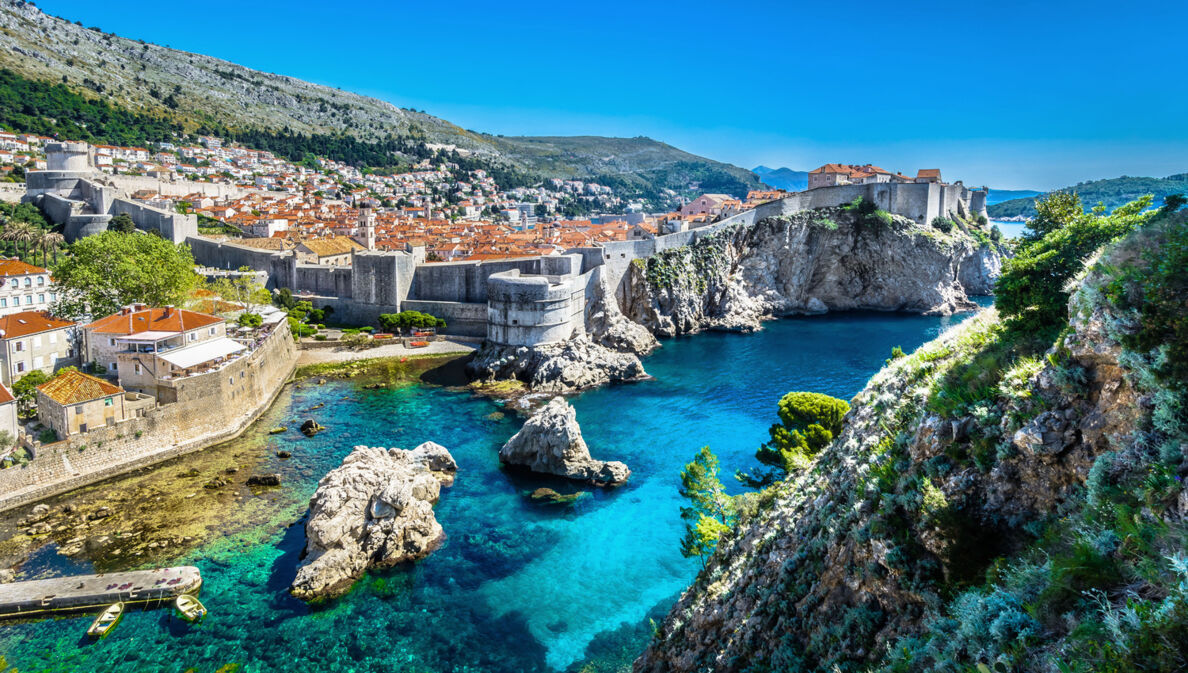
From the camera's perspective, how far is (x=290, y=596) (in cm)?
1277

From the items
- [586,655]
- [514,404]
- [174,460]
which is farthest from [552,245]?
[586,655]

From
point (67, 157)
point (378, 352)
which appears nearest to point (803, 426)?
point (378, 352)

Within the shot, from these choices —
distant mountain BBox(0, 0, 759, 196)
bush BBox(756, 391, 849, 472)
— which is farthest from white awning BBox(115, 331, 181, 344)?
distant mountain BBox(0, 0, 759, 196)

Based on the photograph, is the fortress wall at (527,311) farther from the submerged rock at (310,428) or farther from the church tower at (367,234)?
the church tower at (367,234)

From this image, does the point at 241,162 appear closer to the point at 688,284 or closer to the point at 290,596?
the point at 688,284

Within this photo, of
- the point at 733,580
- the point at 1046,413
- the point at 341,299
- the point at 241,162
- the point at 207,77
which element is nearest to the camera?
the point at 1046,413

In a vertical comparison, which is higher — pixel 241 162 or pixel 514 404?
pixel 241 162

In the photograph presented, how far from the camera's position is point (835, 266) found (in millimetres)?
46562

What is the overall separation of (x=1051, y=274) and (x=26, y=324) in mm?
25619

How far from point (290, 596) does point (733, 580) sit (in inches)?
371

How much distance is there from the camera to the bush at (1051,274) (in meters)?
5.86

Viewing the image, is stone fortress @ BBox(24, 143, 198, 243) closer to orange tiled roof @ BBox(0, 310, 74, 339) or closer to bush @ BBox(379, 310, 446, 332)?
bush @ BBox(379, 310, 446, 332)

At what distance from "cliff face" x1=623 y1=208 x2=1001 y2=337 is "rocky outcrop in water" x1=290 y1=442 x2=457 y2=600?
27.9 meters

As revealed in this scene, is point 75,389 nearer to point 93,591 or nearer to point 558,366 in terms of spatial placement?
point 93,591
